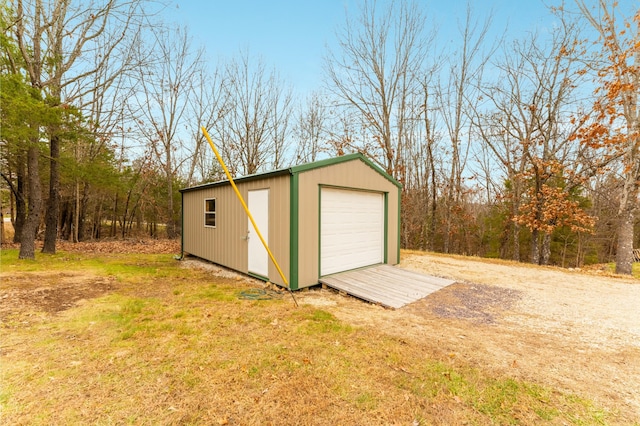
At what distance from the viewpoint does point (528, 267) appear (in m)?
7.85

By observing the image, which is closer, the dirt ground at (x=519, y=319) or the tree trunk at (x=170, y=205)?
the dirt ground at (x=519, y=319)

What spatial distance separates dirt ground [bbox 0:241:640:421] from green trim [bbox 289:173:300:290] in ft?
1.29

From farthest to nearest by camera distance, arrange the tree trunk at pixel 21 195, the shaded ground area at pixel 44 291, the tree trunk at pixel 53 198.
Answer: the tree trunk at pixel 21 195
the tree trunk at pixel 53 198
the shaded ground area at pixel 44 291

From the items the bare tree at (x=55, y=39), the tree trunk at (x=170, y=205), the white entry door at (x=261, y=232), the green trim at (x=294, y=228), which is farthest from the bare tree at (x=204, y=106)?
the green trim at (x=294, y=228)

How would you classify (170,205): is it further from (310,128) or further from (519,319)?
(519,319)

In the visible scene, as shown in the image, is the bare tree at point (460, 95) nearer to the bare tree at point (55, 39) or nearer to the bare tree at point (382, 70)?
the bare tree at point (382, 70)

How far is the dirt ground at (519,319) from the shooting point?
2.54 metres

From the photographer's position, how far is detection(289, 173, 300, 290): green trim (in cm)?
500

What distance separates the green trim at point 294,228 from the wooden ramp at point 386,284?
748 mm

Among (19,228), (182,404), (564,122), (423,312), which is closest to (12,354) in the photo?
(182,404)

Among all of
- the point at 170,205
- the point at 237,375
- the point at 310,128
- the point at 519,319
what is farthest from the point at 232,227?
the point at 310,128

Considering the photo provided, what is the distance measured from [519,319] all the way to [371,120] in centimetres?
1171

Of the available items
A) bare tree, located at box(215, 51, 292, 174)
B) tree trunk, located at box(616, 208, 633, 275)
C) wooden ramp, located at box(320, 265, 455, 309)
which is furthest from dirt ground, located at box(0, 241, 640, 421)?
bare tree, located at box(215, 51, 292, 174)

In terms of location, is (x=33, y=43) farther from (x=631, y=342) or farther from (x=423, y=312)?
(x=631, y=342)
